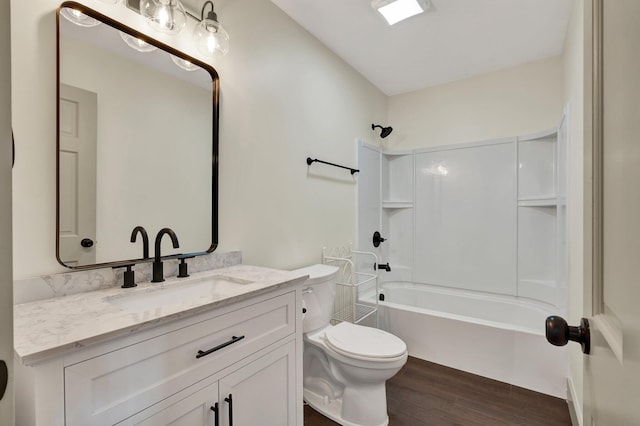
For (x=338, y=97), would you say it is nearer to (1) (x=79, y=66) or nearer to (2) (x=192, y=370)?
(1) (x=79, y=66)

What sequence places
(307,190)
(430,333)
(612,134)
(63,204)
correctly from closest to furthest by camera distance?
(612,134)
(63,204)
(307,190)
(430,333)

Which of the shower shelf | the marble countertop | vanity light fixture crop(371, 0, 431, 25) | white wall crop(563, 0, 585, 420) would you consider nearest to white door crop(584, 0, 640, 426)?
the marble countertop

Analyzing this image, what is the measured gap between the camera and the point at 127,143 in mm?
1298

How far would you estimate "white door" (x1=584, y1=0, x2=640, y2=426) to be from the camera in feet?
1.26

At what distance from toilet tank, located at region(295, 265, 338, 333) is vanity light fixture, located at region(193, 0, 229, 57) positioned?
1.27 m

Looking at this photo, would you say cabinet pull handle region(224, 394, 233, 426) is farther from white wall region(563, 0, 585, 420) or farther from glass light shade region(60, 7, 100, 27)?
white wall region(563, 0, 585, 420)

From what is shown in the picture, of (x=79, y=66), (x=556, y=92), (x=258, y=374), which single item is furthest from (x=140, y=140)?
(x=556, y=92)

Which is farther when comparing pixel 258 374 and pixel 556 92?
pixel 556 92

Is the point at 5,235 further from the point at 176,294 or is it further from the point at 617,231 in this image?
the point at 176,294

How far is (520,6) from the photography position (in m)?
1.99

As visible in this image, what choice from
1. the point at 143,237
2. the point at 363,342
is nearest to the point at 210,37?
the point at 143,237

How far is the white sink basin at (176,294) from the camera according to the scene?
1.12 m

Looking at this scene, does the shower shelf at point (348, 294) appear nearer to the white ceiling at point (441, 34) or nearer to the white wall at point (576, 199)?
the white wall at point (576, 199)

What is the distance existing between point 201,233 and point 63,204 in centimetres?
58
